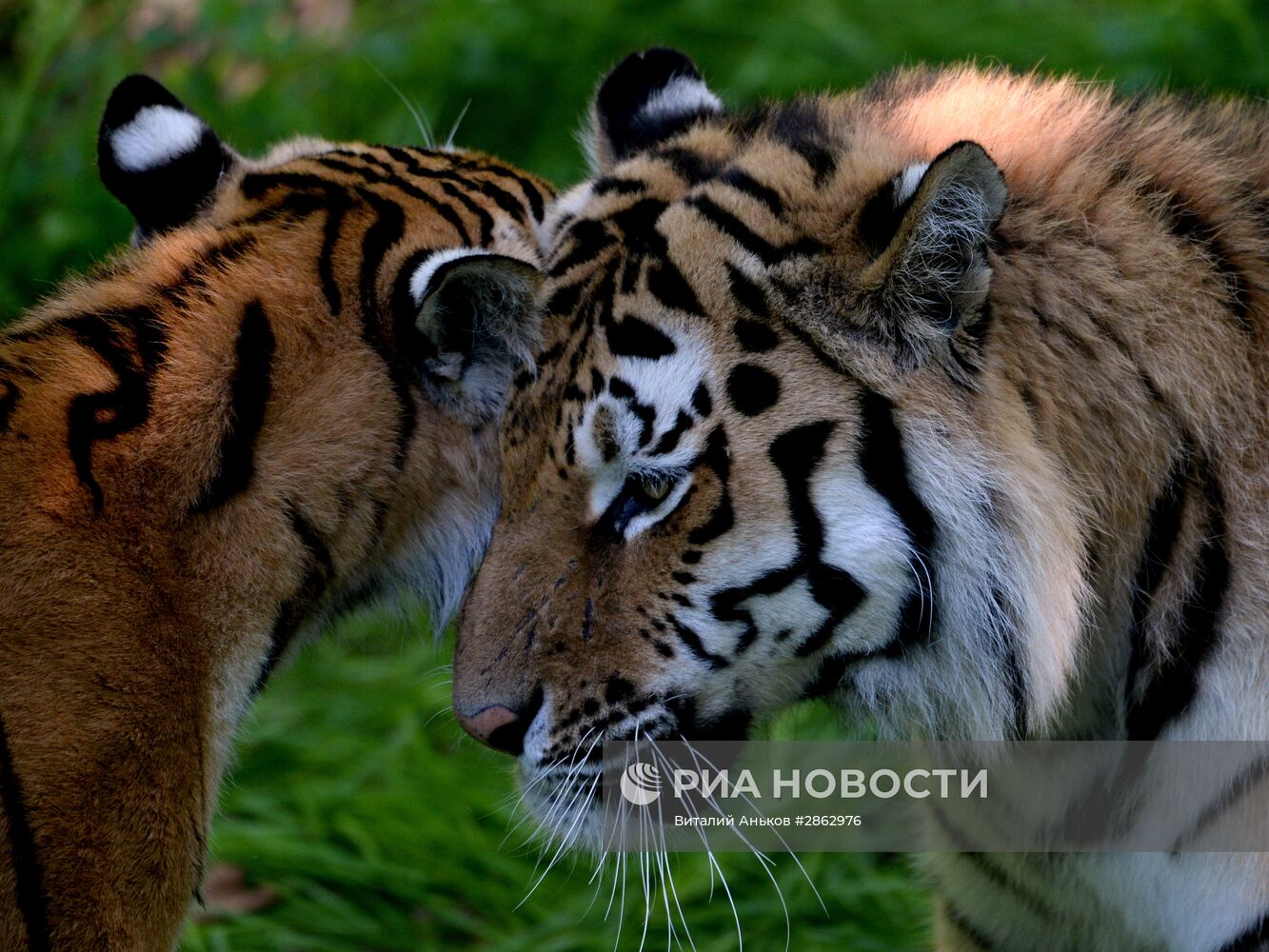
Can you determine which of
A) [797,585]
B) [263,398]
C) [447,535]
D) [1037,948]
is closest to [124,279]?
[263,398]

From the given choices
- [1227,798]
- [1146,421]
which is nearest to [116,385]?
[1146,421]

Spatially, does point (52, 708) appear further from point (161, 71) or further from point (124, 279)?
point (161, 71)

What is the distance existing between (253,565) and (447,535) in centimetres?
37

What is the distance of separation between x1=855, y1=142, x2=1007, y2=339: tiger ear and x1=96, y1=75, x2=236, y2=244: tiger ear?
1.25 meters

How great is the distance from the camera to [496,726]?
213 centimetres

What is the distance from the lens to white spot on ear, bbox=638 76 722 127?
2.62 m

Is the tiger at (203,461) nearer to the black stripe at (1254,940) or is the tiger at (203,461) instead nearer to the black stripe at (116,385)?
the black stripe at (116,385)

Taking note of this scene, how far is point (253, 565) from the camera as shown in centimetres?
219

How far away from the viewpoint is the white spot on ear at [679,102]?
262cm

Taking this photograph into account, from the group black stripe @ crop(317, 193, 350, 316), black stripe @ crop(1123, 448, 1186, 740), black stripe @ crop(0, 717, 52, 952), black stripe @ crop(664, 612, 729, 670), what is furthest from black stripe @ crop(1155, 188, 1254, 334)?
black stripe @ crop(0, 717, 52, 952)

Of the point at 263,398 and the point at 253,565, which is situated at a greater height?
the point at 263,398

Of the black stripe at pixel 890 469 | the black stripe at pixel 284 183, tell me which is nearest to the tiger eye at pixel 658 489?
the black stripe at pixel 890 469

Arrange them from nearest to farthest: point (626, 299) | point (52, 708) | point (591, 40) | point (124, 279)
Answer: point (52, 708), point (626, 299), point (124, 279), point (591, 40)

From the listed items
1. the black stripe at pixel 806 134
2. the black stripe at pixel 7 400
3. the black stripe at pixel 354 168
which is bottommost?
the black stripe at pixel 7 400
